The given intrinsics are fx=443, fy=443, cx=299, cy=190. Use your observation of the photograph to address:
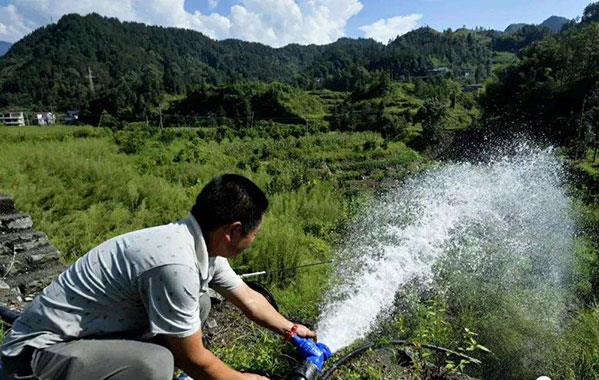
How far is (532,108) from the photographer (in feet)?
136

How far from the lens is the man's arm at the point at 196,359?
1.81m

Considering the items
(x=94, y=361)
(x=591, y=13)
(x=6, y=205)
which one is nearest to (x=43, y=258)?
(x=6, y=205)

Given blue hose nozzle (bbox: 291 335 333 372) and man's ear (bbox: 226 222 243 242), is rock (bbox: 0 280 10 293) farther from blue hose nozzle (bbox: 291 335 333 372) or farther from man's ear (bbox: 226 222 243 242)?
man's ear (bbox: 226 222 243 242)

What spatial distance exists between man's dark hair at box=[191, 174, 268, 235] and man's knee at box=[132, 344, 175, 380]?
552 mm

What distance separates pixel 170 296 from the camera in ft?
5.70

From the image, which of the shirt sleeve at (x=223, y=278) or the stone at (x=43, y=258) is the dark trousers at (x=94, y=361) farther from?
the stone at (x=43, y=258)

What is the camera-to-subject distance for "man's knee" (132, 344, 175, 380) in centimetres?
184

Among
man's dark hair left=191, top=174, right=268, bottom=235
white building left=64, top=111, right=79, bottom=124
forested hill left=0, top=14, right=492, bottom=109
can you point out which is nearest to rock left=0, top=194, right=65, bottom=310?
man's dark hair left=191, top=174, right=268, bottom=235

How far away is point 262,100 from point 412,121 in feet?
65.0

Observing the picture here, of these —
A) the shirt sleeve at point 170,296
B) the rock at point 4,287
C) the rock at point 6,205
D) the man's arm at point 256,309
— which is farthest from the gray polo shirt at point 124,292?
the rock at point 6,205

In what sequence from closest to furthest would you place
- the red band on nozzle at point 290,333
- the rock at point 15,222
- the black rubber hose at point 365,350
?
the red band on nozzle at point 290,333
the black rubber hose at point 365,350
the rock at point 15,222

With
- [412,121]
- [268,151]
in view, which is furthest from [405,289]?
[412,121]

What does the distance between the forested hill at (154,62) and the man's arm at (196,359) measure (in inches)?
2392

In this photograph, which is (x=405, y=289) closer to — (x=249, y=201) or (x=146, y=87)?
(x=249, y=201)
